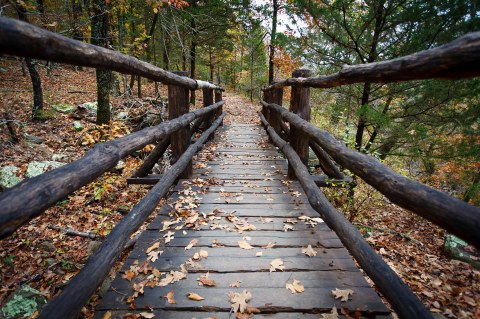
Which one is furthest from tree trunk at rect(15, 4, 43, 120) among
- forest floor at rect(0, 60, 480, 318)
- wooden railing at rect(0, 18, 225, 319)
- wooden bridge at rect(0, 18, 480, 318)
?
wooden railing at rect(0, 18, 225, 319)

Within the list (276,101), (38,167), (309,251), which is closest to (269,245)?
(309,251)

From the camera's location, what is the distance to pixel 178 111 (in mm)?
4184

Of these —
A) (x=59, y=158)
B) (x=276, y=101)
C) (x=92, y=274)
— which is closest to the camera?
(x=92, y=274)

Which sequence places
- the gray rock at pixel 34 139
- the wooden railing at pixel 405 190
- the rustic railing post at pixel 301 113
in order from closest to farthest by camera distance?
the wooden railing at pixel 405 190
the rustic railing post at pixel 301 113
the gray rock at pixel 34 139

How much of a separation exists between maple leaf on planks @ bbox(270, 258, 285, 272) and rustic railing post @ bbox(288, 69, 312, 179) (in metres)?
2.23

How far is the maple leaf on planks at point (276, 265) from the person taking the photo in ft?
7.88

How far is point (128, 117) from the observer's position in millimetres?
9398

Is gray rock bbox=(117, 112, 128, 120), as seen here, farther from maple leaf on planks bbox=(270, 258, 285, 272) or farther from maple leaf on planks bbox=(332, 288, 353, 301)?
maple leaf on planks bbox=(332, 288, 353, 301)

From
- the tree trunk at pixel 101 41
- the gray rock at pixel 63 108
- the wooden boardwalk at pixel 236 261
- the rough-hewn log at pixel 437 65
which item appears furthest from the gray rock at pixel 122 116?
the rough-hewn log at pixel 437 65

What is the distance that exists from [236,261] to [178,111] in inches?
103

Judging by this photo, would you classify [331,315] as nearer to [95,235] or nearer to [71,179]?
[71,179]

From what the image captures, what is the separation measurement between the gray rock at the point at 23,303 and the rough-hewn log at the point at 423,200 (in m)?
3.66

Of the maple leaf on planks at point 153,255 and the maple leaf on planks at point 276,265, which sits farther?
the maple leaf on planks at point 153,255

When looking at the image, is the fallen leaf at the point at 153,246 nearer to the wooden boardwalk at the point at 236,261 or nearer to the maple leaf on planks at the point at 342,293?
the wooden boardwalk at the point at 236,261
